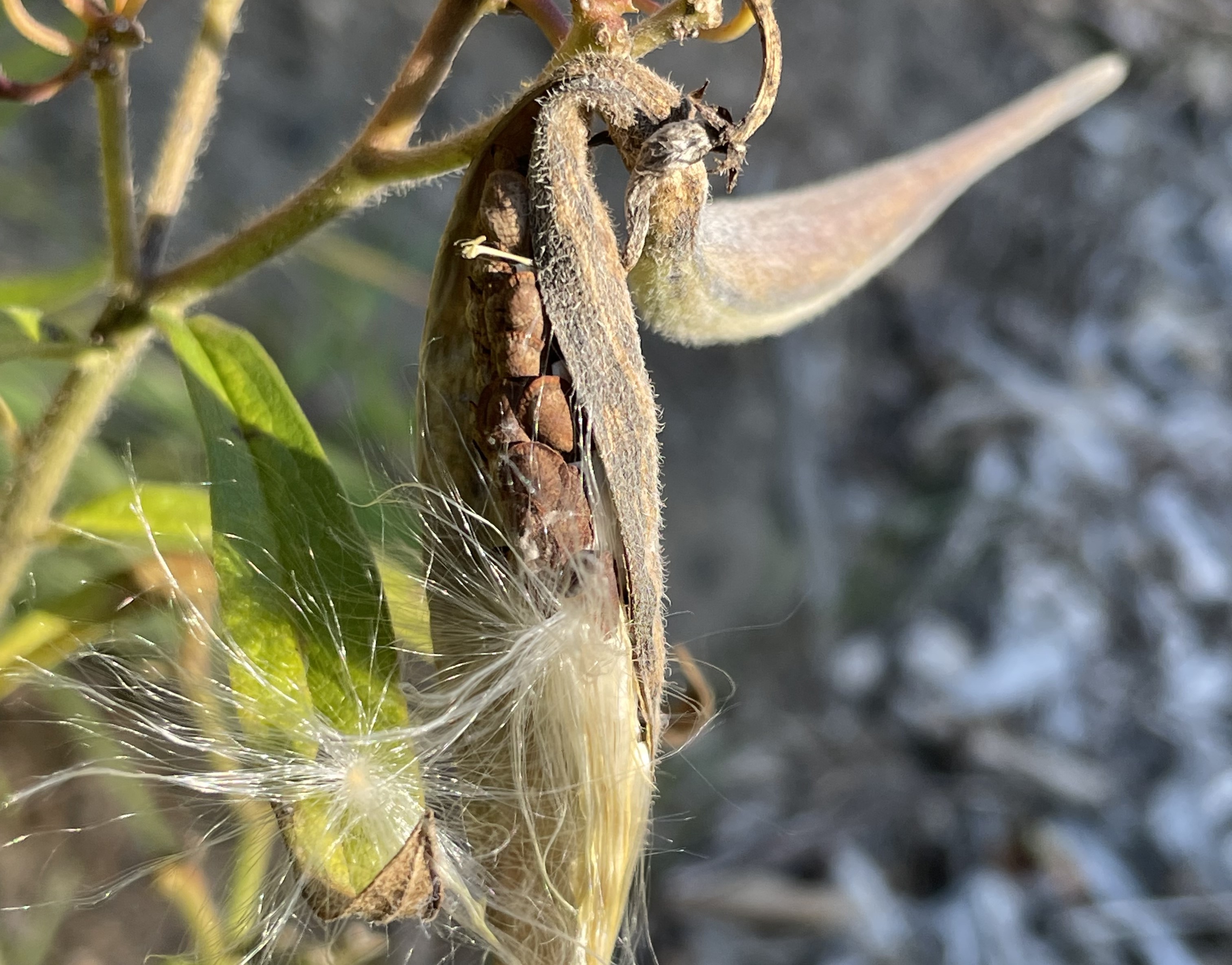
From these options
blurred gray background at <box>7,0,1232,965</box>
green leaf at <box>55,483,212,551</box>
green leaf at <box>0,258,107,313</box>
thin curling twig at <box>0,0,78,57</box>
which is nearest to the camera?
thin curling twig at <box>0,0,78,57</box>

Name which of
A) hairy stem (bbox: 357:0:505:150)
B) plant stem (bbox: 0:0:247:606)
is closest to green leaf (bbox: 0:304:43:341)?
plant stem (bbox: 0:0:247:606)

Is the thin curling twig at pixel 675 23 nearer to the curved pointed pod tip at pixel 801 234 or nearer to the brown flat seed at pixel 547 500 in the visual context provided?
the curved pointed pod tip at pixel 801 234

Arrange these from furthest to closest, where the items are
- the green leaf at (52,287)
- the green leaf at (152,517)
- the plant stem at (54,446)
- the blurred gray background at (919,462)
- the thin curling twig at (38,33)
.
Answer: the blurred gray background at (919,462) → the green leaf at (52,287) → the green leaf at (152,517) → the plant stem at (54,446) → the thin curling twig at (38,33)

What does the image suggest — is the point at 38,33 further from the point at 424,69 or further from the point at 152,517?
the point at 152,517

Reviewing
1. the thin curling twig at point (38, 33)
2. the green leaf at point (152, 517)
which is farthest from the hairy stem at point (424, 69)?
the green leaf at point (152, 517)

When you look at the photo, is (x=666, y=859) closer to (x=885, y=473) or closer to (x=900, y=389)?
(x=885, y=473)

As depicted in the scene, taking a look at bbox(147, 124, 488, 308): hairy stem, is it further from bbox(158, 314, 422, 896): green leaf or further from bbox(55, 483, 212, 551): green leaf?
bbox(55, 483, 212, 551): green leaf
